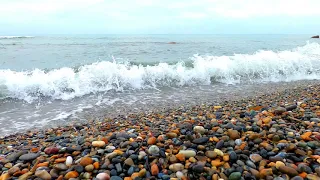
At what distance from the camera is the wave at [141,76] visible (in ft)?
25.5

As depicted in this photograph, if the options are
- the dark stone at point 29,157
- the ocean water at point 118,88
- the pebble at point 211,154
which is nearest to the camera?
the pebble at point 211,154

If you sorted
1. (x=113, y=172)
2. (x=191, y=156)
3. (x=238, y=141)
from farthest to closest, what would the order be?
(x=238, y=141)
(x=191, y=156)
(x=113, y=172)

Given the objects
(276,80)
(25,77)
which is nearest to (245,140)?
(25,77)

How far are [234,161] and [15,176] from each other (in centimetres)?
196

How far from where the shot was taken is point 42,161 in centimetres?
240

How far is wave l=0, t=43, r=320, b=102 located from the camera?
25.5 ft

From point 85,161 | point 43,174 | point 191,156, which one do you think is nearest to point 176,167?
point 191,156

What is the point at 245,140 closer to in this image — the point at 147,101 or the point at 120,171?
the point at 120,171

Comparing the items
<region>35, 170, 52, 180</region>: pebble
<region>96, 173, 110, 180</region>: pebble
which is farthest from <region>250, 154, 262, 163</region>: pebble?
<region>35, 170, 52, 180</region>: pebble

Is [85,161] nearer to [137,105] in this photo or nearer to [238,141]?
[238,141]

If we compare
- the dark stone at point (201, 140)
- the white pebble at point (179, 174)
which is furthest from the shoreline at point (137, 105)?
the white pebble at point (179, 174)

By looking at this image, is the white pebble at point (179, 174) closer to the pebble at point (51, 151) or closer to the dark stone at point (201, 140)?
the dark stone at point (201, 140)

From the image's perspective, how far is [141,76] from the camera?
9438 mm

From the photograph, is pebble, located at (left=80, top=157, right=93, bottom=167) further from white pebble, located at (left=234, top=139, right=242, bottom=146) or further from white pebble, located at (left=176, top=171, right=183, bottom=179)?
white pebble, located at (left=234, top=139, right=242, bottom=146)
